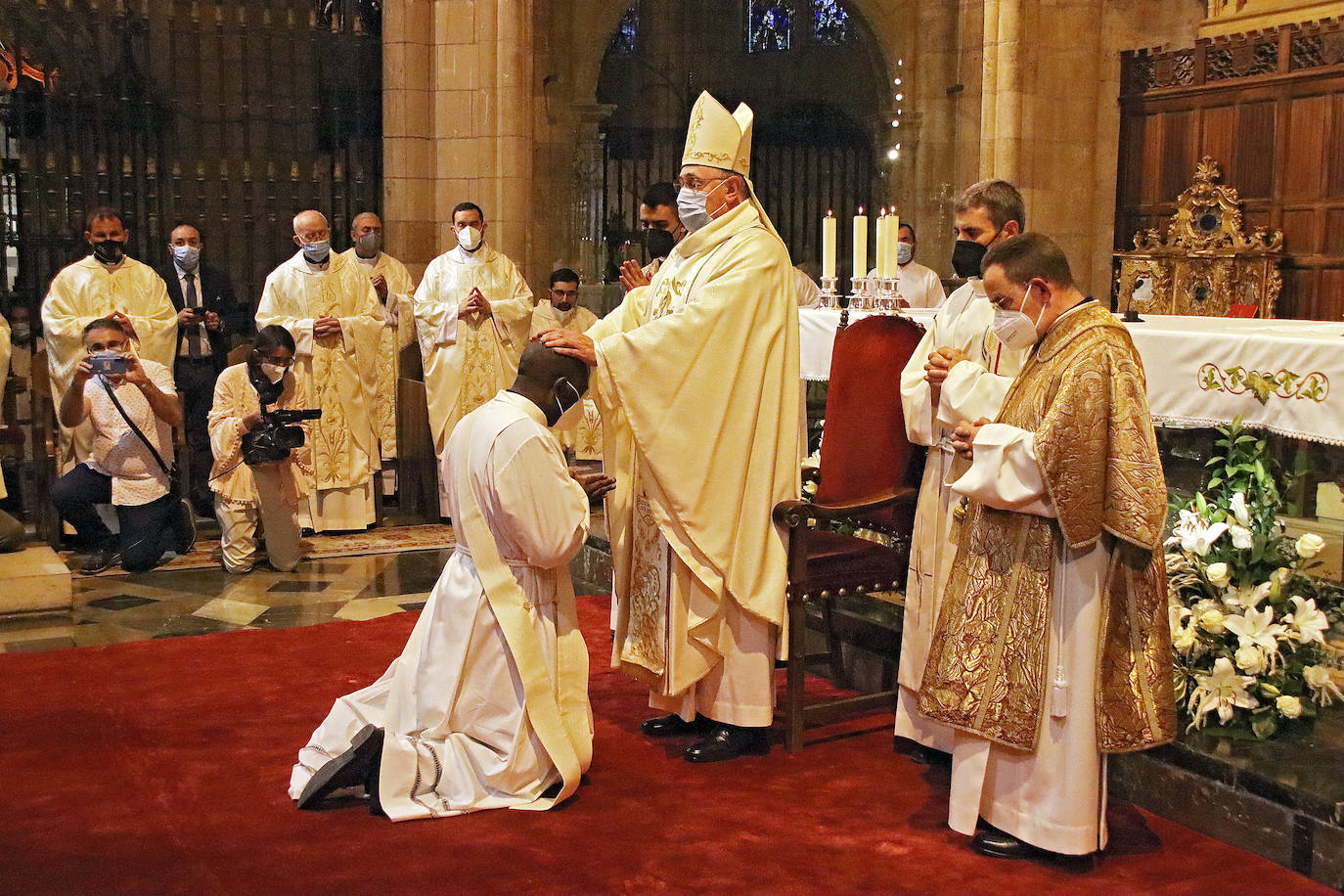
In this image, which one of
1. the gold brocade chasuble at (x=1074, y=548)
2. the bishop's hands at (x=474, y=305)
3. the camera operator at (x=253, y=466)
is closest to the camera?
the gold brocade chasuble at (x=1074, y=548)

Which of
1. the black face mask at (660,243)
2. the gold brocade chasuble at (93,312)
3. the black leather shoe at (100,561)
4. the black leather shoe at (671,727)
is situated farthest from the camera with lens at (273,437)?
the black leather shoe at (671,727)

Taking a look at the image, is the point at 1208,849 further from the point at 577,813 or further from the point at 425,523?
the point at 425,523

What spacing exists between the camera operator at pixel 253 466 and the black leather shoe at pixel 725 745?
338 cm

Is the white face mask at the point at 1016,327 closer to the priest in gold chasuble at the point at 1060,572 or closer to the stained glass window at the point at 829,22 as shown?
the priest in gold chasuble at the point at 1060,572

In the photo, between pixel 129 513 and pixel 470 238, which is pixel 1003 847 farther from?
pixel 470 238

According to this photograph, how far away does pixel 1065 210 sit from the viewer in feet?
33.2

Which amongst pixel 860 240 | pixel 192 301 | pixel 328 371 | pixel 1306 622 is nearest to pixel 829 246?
pixel 860 240

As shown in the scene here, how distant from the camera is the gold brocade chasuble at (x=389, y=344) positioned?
29.5 ft

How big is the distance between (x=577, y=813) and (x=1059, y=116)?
778 centimetres

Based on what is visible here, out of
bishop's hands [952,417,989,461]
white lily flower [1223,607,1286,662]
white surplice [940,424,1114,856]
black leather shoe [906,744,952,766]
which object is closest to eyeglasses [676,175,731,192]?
bishop's hands [952,417,989,461]

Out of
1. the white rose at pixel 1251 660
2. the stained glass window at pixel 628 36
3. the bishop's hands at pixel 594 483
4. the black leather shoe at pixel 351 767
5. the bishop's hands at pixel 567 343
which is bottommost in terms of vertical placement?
the black leather shoe at pixel 351 767

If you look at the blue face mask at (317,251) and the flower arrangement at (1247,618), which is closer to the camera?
the flower arrangement at (1247,618)

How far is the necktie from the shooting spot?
27.3ft

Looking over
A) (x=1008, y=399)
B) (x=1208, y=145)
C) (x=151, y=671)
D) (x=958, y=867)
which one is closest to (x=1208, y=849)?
(x=958, y=867)
